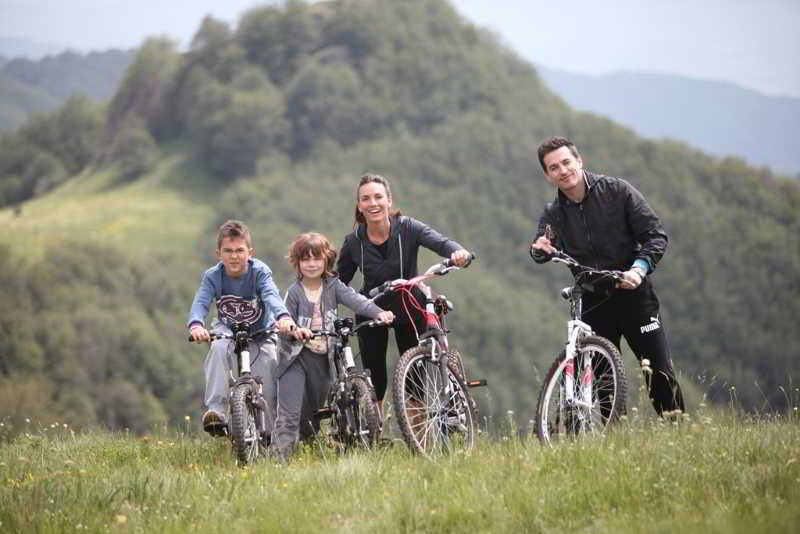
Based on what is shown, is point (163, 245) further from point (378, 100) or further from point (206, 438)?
point (206, 438)

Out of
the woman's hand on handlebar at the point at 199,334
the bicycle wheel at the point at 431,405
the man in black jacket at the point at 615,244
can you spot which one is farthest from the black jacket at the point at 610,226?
the woman's hand on handlebar at the point at 199,334

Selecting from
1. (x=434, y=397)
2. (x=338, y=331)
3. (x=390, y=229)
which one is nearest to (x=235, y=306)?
(x=338, y=331)

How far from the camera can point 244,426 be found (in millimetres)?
6883

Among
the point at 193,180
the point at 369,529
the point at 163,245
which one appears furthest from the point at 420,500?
the point at 193,180

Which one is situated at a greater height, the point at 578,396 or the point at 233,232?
the point at 233,232

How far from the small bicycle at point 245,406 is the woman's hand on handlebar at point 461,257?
133cm

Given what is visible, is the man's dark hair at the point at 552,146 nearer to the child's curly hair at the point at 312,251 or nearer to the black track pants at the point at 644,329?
the black track pants at the point at 644,329

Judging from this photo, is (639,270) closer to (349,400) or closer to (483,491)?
(483,491)

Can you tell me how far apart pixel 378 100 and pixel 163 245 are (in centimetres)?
6045

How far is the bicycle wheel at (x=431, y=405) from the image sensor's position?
666 cm

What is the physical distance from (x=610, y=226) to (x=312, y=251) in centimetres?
211

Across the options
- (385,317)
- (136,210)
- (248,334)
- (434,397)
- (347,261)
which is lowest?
(434,397)

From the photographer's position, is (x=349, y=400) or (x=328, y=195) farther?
(x=328, y=195)

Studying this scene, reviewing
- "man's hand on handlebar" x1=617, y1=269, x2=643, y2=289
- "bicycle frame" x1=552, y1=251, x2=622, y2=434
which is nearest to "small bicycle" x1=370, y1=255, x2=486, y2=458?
"bicycle frame" x1=552, y1=251, x2=622, y2=434
